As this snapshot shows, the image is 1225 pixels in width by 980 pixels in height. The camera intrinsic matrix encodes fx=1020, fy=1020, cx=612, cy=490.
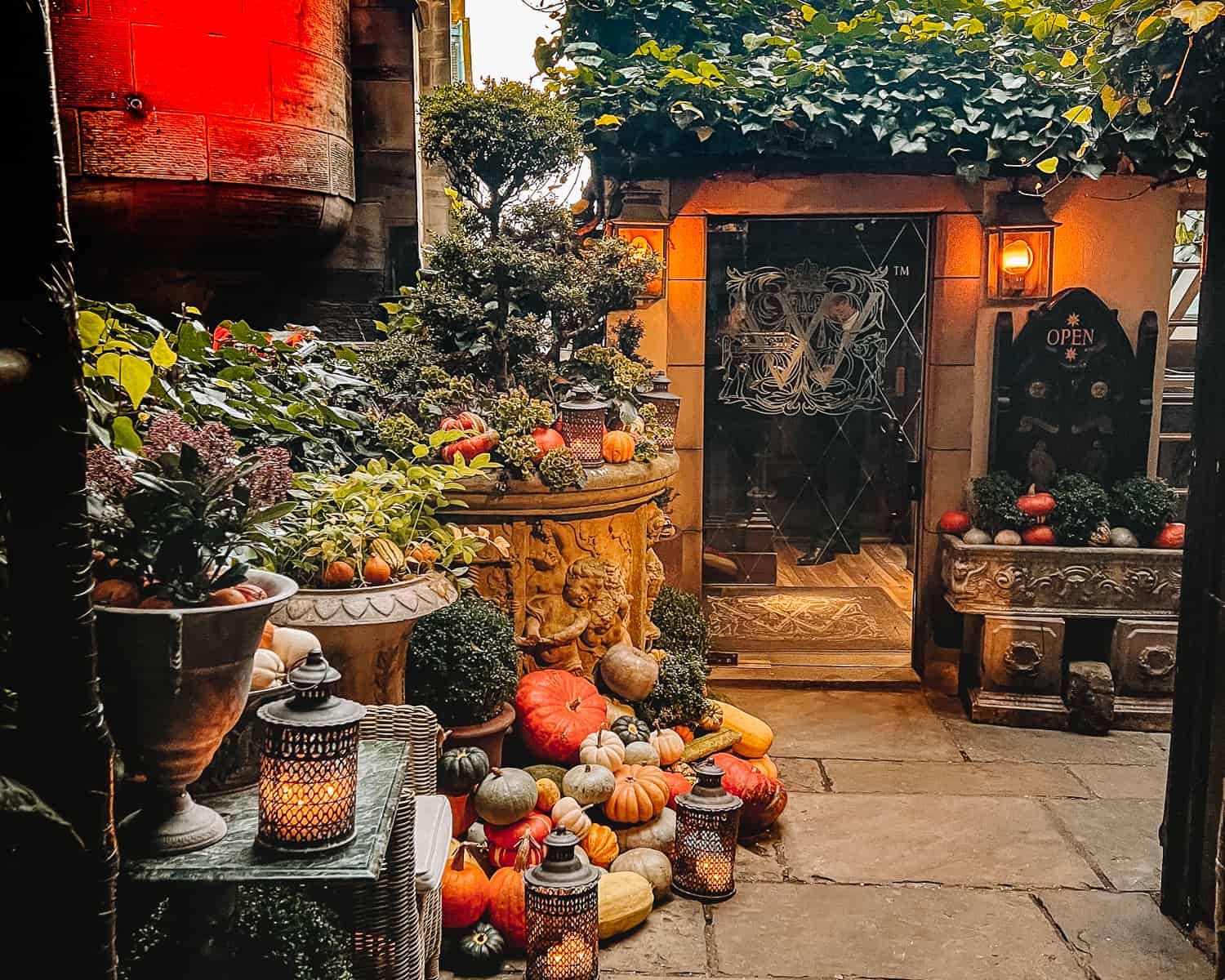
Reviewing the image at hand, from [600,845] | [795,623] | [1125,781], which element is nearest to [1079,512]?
[1125,781]

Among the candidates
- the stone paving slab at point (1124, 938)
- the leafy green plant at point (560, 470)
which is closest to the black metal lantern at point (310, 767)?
the leafy green plant at point (560, 470)

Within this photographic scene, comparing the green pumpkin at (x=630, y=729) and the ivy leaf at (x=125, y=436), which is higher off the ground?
the ivy leaf at (x=125, y=436)

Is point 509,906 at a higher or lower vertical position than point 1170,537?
lower

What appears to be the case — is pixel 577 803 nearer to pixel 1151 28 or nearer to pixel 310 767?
pixel 310 767

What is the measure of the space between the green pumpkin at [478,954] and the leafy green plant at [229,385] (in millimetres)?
1983

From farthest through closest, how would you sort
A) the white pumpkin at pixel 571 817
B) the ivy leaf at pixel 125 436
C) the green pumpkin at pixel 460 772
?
1. the white pumpkin at pixel 571 817
2. the green pumpkin at pixel 460 772
3. the ivy leaf at pixel 125 436

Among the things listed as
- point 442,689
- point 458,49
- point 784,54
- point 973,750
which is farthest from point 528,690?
point 458,49

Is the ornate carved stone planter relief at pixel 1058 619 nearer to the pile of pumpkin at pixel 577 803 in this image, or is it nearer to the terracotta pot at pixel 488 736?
the pile of pumpkin at pixel 577 803

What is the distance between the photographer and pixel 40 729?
3.66 feet

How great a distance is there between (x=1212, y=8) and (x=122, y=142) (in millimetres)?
4762

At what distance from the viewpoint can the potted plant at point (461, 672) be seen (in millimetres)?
4457

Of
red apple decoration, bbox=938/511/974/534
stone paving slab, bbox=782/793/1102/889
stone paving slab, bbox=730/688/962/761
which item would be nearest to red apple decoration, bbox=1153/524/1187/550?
red apple decoration, bbox=938/511/974/534

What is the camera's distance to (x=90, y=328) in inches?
83.1

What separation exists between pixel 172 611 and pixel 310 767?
458 millimetres
